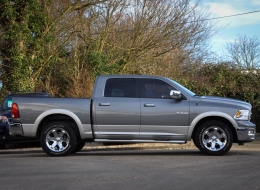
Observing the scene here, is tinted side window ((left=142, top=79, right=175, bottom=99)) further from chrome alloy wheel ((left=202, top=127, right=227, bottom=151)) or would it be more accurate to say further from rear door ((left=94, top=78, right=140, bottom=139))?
chrome alloy wheel ((left=202, top=127, right=227, bottom=151))

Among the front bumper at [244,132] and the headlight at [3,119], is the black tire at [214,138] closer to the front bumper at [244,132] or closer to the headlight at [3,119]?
the front bumper at [244,132]

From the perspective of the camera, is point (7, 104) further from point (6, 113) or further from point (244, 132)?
point (244, 132)

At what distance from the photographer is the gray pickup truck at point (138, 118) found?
12.0m

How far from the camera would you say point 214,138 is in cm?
1205

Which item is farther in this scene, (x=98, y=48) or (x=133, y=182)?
(x=98, y=48)

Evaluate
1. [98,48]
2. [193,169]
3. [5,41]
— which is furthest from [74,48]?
[193,169]

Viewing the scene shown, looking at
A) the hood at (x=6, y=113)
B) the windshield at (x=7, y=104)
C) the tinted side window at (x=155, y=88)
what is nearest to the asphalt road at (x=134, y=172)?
the tinted side window at (x=155, y=88)

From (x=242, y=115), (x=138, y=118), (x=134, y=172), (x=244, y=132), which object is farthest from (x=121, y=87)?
(x=134, y=172)

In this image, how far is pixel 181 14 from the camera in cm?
2784

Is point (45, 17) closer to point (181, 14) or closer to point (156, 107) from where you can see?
point (181, 14)

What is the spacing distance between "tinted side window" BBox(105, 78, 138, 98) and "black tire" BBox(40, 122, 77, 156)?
1206 millimetres

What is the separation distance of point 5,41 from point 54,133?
14364mm

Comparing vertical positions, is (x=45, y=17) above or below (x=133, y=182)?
above

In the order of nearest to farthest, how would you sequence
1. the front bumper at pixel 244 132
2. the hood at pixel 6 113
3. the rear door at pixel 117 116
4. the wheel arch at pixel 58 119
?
the front bumper at pixel 244 132, the rear door at pixel 117 116, the wheel arch at pixel 58 119, the hood at pixel 6 113
